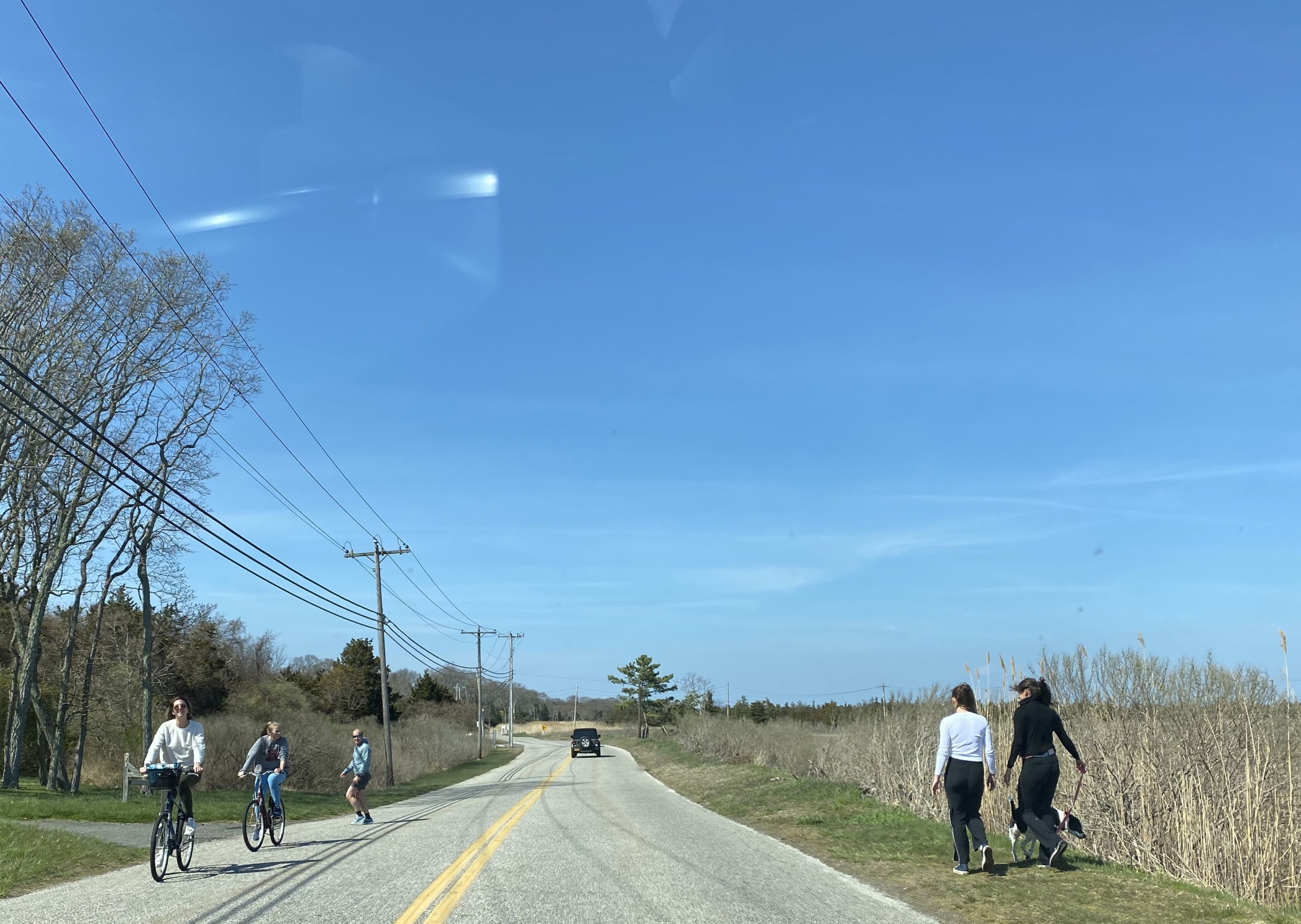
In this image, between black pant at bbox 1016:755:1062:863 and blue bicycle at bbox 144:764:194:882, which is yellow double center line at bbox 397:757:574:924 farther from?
black pant at bbox 1016:755:1062:863

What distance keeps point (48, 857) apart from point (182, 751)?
2703mm

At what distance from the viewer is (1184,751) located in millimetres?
10773

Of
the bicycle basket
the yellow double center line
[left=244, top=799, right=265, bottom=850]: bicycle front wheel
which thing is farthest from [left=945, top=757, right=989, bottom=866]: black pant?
[left=244, top=799, right=265, bottom=850]: bicycle front wheel

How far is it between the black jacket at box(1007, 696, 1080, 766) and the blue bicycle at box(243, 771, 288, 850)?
10396mm

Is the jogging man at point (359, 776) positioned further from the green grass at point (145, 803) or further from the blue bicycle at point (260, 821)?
the blue bicycle at point (260, 821)

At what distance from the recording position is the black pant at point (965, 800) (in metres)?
10.2

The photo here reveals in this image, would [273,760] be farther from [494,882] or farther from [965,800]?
[965,800]

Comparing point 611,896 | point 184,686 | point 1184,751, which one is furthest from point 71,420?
point 1184,751

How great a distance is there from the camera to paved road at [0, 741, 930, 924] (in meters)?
8.43

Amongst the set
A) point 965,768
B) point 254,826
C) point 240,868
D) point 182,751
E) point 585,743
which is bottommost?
point 585,743

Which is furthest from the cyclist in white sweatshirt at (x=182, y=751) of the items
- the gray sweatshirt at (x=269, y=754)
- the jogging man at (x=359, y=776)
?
the jogging man at (x=359, y=776)

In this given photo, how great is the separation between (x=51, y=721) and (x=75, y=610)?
5.67 m

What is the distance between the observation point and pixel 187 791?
470 inches

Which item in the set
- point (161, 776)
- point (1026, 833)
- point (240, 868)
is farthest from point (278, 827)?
point (1026, 833)
